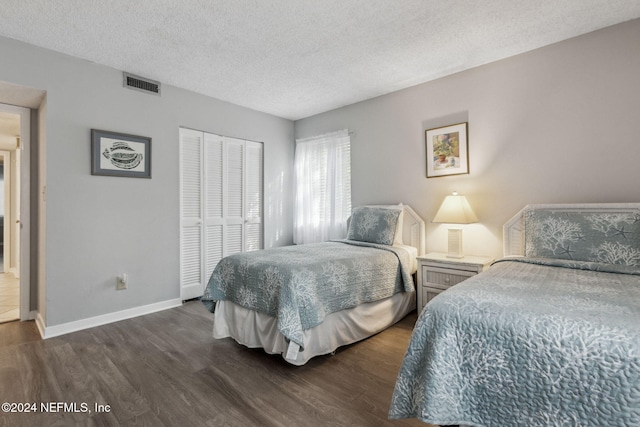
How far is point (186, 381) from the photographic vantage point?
201 cm

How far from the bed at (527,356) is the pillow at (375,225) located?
1590 mm

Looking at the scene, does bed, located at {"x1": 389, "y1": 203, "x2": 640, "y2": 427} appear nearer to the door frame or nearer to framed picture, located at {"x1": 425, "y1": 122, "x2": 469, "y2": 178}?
framed picture, located at {"x1": 425, "y1": 122, "x2": 469, "y2": 178}

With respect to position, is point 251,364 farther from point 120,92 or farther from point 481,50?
point 481,50

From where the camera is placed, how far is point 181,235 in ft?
12.2

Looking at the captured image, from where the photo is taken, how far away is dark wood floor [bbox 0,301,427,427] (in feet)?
5.50

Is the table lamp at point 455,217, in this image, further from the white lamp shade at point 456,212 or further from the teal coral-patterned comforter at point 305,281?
the teal coral-patterned comforter at point 305,281

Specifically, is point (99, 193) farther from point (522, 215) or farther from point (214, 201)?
point (522, 215)

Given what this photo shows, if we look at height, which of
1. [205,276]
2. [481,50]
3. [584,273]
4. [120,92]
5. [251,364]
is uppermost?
[481,50]

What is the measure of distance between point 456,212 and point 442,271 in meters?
0.56

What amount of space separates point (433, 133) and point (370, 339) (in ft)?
7.26

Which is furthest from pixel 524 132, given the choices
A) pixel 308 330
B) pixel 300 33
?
pixel 308 330

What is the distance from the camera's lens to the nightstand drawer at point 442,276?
2.81 meters

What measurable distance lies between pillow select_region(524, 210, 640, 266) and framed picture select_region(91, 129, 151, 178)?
3.71 meters

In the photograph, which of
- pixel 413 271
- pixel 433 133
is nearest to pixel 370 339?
pixel 413 271
